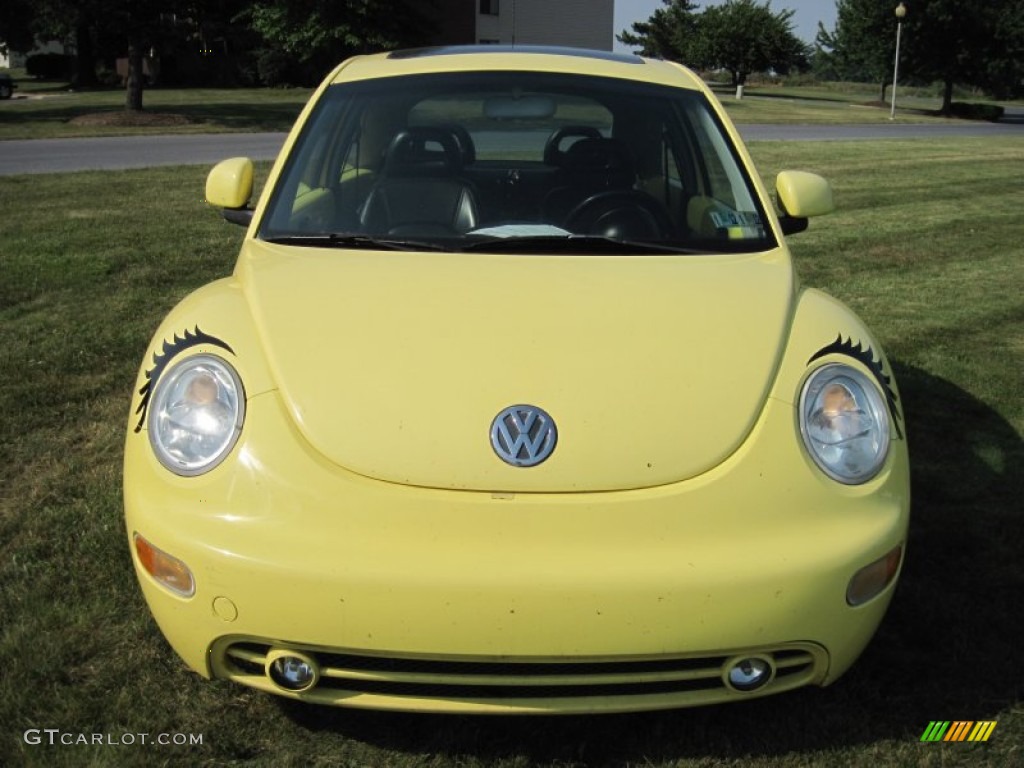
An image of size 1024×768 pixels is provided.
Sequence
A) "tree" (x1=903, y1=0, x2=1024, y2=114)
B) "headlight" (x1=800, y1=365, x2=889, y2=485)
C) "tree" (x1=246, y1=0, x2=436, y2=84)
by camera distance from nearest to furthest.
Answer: "headlight" (x1=800, y1=365, x2=889, y2=485), "tree" (x1=246, y1=0, x2=436, y2=84), "tree" (x1=903, y1=0, x2=1024, y2=114)

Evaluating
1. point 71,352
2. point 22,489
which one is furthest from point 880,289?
point 22,489

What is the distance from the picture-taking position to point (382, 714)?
2646 mm

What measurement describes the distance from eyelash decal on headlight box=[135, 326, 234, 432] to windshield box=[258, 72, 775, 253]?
59 centimetres

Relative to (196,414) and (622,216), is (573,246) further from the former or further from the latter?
(196,414)

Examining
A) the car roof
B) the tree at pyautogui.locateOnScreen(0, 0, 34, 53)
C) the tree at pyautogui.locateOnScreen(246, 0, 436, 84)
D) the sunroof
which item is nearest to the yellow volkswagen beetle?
the car roof

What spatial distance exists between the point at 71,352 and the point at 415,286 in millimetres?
3409

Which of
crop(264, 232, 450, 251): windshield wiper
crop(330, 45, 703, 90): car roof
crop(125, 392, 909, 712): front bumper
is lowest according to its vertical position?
crop(125, 392, 909, 712): front bumper

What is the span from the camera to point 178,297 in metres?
6.58

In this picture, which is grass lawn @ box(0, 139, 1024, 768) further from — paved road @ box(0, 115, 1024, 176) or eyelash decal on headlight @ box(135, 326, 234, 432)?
paved road @ box(0, 115, 1024, 176)

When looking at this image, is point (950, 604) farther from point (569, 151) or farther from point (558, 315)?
point (569, 151)

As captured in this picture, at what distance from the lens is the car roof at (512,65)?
3.68m

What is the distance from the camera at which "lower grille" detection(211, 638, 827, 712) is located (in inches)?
86.4

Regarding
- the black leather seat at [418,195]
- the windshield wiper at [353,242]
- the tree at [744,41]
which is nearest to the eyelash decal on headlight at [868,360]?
the windshield wiper at [353,242]

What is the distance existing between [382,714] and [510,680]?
607 millimetres
